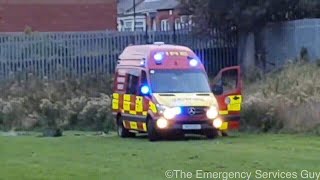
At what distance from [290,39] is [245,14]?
Result: 2.78 m

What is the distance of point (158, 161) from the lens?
1958cm

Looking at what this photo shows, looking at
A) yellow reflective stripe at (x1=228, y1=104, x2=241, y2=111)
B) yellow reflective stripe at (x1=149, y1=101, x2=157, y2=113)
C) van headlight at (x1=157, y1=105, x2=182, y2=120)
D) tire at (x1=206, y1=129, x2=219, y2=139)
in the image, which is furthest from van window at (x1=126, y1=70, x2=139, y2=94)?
yellow reflective stripe at (x1=228, y1=104, x2=241, y2=111)

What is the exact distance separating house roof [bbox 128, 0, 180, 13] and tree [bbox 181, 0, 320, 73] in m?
25.7

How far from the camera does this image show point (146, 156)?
21.0 m

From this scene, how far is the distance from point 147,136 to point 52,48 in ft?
64.4

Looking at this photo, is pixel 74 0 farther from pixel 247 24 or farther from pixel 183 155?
pixel 183 155

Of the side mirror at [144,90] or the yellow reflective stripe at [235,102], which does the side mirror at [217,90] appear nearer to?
the yellow reflective stripe at [235,102]

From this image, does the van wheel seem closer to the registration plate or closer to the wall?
the registration plate

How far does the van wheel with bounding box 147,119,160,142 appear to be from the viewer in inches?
1073

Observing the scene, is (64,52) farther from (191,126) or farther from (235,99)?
(191,126)

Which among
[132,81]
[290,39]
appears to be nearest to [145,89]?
[132,81]

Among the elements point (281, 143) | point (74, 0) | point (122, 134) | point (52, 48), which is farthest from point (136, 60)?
point (74, 0)

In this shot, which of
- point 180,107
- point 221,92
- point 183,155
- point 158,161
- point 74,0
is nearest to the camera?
point 158,161

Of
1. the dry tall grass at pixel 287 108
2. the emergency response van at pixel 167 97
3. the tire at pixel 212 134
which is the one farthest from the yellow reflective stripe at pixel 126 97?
the dry tall grass at pixel 287 108
